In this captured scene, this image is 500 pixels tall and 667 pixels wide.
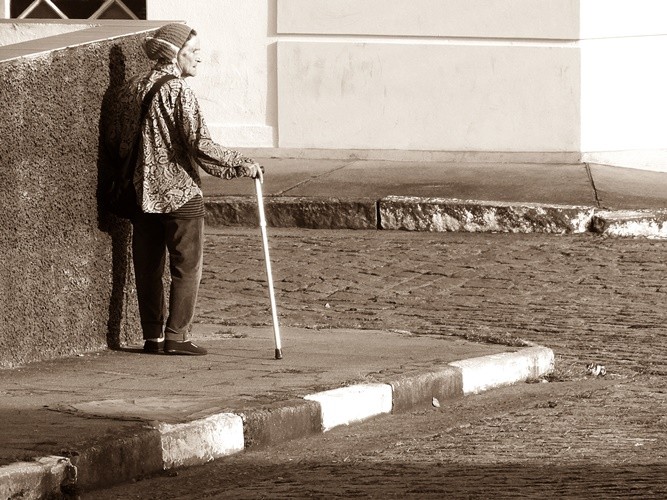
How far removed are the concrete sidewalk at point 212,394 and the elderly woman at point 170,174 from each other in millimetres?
254

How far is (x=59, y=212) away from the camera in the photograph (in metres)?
7.75

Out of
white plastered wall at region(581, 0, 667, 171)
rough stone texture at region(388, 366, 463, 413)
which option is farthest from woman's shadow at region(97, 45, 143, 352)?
white plastered wall at region(581, 0, 667, 171)

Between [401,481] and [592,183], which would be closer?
[401,481]

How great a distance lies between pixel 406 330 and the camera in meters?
9.25

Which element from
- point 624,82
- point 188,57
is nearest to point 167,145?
point 188,57

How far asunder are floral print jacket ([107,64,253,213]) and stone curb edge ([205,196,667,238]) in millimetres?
5107

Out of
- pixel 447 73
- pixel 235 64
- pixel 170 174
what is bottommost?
pixel 170 174

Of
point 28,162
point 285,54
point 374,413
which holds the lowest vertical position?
point 374,413

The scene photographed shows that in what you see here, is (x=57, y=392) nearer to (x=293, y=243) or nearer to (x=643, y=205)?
(x=293, y=243)

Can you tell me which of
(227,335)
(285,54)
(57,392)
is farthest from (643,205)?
(57,392)

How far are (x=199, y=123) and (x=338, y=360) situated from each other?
1.40 m

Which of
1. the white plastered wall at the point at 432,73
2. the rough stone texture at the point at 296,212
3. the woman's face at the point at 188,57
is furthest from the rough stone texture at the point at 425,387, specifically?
the white plastered wall at the point at 432,73

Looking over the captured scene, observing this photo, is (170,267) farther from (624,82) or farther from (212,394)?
(624,82)

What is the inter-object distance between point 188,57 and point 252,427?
8.11 feet
